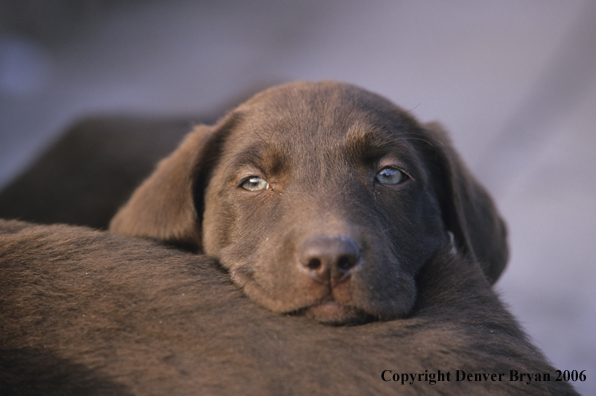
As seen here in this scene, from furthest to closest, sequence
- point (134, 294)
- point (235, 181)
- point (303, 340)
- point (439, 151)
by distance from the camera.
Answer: point (439, 151), point (235, 181), point (134, 294), point (303, 340)

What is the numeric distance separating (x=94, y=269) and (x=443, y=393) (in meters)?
1.14

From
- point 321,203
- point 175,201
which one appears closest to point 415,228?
point 321,203

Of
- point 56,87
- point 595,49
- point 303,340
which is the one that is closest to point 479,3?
point 595,49

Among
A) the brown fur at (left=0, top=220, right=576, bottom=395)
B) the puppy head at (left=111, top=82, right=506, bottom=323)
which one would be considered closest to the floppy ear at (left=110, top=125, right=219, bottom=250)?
the puppy head at (left=111, top=82, right=506, bottom=323)

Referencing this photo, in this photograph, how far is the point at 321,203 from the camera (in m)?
2.18

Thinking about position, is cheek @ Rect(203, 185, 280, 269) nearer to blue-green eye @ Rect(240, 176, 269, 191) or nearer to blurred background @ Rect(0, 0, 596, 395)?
blue-green eye @ Rect(240, 176, 269, 191)

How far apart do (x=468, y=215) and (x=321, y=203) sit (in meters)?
1.02

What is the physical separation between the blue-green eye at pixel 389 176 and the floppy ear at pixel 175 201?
36.7 inches

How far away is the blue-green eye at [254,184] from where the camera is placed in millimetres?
2523

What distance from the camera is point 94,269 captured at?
179 centimetres

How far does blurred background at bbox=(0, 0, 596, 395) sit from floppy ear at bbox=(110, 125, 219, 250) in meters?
2.01

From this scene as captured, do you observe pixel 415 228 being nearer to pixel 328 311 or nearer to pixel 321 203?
pixel 321 203

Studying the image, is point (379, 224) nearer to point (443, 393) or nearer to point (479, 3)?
point (443, 393)

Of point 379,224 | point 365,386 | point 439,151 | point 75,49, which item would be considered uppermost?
point 75,49
